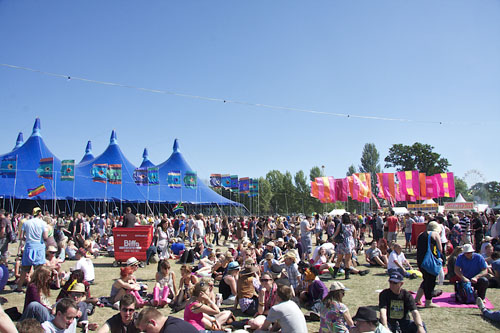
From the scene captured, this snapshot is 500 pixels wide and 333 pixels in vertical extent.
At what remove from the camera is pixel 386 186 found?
79.9 feet

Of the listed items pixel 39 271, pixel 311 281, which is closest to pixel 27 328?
pixel 39 271

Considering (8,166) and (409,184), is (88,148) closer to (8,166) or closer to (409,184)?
(8,166)

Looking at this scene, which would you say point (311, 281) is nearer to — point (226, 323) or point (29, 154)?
point (226, 323)

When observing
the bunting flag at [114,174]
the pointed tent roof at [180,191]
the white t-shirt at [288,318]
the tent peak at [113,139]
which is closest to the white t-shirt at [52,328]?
the white t-shirt at [288,318]

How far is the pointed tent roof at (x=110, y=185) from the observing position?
28016 millimetres

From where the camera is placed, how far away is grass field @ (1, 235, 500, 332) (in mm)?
4965

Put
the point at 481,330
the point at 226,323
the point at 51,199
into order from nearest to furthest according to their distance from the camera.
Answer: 1. the point at 481,330
2. the point at 226,323
3. the point at 51,199

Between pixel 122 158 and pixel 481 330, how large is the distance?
31887 millimetres

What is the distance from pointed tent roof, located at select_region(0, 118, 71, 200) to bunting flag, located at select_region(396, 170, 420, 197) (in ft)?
→ 76.2

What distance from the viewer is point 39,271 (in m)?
4.89

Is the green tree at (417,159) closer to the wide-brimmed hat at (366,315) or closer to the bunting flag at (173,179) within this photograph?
the bunting flag at (173,179)

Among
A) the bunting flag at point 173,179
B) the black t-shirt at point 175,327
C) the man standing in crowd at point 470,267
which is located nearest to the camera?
the black t-shirt at point 175,327

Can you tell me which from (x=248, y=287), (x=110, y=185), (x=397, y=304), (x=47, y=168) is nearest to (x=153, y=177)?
(x=110, y=185)

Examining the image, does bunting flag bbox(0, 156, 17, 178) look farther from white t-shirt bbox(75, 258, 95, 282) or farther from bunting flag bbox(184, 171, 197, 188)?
white t-shirt bbox(75, 258, 95, 282)
